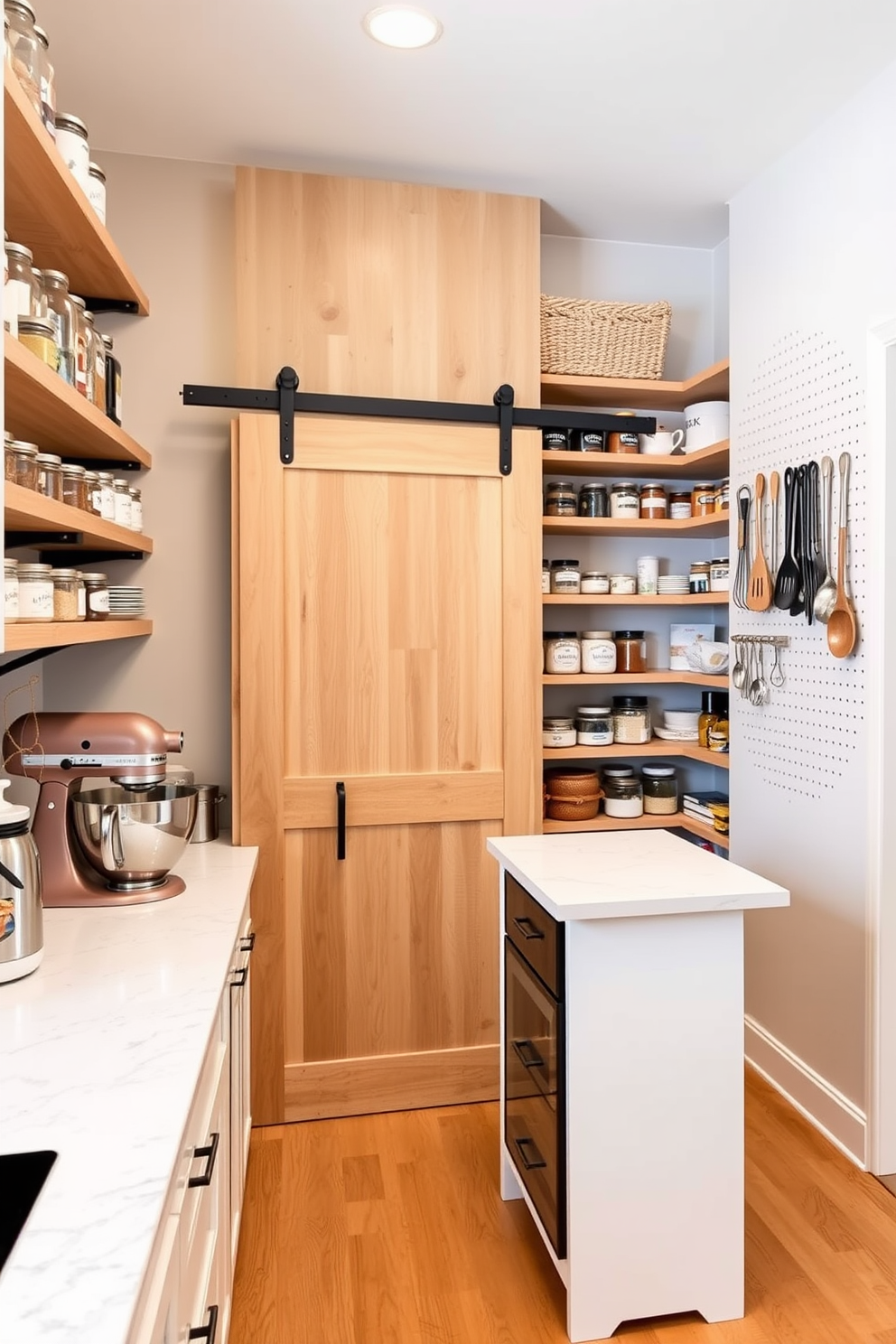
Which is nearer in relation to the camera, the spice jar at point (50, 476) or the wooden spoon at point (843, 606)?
A: the spice jar at point (50, 476)

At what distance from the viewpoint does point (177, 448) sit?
8.85 ft

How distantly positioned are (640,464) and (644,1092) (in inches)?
77.0

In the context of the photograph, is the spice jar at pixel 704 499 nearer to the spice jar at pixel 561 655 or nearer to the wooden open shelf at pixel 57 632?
the spice jar at pixel 561 655

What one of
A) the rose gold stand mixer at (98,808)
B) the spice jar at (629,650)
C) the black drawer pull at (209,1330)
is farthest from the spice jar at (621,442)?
the black drawer pull at (209,1330)

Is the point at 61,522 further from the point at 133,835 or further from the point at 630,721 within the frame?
the point at 630,721

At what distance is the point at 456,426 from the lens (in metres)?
2.68

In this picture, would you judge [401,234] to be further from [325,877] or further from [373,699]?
[325,877]

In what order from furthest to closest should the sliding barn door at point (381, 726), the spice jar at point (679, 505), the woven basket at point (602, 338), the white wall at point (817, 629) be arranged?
1. the spice jar at point (679, 505)
2. the woven basket at point (602, 338)
3. the sliding barn door at point (381, 726)
4. the white wall at point (817, 629)

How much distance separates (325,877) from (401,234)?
6.22 feet

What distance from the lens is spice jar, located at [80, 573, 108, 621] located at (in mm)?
2016

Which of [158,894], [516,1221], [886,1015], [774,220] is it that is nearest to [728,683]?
[886,1015]

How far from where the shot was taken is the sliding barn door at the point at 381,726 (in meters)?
2.54

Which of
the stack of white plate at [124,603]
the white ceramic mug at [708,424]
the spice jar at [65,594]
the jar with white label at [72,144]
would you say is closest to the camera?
the jar with white label at [72,144]

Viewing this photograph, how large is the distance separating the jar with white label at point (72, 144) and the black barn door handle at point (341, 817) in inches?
61.3
